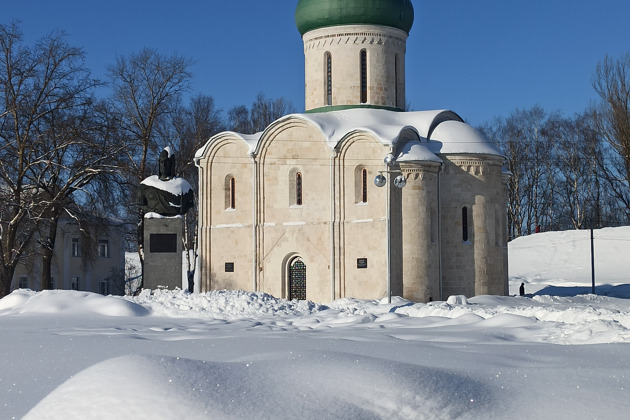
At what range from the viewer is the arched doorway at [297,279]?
72.9ft

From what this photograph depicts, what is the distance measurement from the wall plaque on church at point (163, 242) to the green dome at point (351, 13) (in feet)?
28.6

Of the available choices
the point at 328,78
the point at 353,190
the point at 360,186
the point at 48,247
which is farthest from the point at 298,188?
the point at 48,247

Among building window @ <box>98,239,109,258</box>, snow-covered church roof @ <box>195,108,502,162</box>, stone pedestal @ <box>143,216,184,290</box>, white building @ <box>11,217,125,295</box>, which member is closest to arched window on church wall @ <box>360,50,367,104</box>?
snow-covered church roof @ <box>195,108,502,162</box>

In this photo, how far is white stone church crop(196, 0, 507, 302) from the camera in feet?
69.6

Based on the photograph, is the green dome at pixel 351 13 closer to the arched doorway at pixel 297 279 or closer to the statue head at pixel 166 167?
the arched doorway at pixel 297 279

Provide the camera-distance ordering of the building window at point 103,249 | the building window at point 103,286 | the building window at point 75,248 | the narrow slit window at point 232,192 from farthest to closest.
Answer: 1. the building window at point 103,249
2. the building window at point 103,286
3. the building window at point 75,248
4. the narrow slit window at point 232,192

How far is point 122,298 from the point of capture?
50.1 ft

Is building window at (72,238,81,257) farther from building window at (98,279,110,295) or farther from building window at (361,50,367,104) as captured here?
building window at (361,50,367,104)

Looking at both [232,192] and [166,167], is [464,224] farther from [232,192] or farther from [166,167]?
[166,167]

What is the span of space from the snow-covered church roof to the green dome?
2337mm

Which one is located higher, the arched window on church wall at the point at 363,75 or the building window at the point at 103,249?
the arched window on church wall at the point at 363,75

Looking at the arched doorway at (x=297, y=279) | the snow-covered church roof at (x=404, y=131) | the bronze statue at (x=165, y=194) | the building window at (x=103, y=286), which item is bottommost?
the building window at (x=103, y=286)

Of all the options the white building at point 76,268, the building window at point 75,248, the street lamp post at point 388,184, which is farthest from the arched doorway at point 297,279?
the building window at point 75,248

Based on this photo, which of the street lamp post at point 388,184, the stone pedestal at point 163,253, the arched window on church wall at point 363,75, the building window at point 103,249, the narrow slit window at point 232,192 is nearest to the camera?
the stone pedestal at point 163,253
